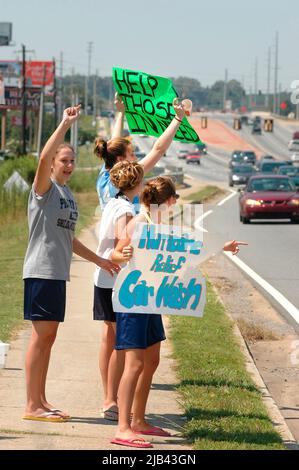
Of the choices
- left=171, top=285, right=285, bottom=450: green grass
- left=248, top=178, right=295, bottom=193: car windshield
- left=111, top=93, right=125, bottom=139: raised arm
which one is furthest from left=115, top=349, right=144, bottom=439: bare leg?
left=248, top=178, right=295, bottom=193: car windshield

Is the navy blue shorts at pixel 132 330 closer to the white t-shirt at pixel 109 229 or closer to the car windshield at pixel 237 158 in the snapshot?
the white t-shirt at pixel 109 229

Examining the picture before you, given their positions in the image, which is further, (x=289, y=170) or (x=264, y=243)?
(x=289, y=170)

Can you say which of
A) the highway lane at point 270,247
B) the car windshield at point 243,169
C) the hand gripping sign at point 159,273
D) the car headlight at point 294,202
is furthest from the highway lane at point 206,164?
the hand gripping sign at point 159,273

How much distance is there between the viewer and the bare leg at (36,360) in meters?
7.69

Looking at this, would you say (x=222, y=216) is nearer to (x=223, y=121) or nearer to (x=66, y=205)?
(x=66, y=205)

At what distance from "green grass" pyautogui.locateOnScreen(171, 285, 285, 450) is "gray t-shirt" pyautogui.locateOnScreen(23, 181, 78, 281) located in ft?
4.32

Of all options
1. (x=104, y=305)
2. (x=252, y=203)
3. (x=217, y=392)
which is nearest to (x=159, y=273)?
(x=104, y=305)

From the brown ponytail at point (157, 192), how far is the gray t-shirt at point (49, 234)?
1.93ft

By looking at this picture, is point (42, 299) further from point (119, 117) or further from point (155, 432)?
point (119, 117)

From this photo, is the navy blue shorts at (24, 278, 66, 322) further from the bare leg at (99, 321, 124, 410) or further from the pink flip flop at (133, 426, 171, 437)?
the pink flip flop at (133, 426, 171, 437)

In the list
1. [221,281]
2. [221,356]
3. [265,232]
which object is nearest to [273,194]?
[265,232]

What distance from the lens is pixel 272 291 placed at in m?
16.6

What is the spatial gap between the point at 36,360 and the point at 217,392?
1.72 meters

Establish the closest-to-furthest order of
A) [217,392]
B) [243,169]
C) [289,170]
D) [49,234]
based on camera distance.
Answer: [49,234] < [217,392] < [289,170] < [243,169]
